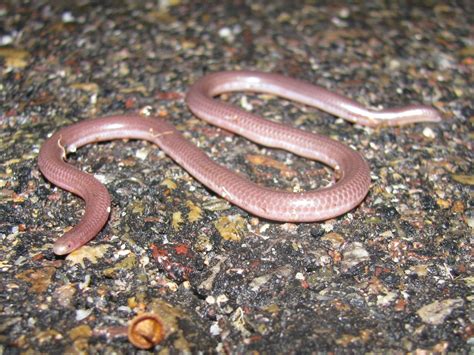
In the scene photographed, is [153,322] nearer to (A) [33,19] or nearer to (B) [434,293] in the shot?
(B) [434,293]

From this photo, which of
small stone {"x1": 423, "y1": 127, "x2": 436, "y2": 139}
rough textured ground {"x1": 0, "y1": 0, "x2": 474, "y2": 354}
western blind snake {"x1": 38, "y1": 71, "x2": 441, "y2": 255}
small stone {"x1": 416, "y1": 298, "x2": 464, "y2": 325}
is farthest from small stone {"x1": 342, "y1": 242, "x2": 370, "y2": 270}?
small stone {"x1": 423, "y1": 127, "x2": 436, "y2": 139}

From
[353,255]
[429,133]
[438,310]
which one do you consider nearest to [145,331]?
[353,255]

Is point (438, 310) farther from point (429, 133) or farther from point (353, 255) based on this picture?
point (429, 133)

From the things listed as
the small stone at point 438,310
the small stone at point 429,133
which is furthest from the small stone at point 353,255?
the small stone at point 429,133

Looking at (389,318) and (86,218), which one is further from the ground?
(86,218)

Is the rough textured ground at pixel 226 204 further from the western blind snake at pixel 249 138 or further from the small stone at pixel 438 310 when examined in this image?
the western blind snake at pixel 249 138

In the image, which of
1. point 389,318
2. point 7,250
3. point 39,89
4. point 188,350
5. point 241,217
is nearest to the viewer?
point 188,350

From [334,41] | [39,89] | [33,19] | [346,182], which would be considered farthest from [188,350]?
[33,19]
